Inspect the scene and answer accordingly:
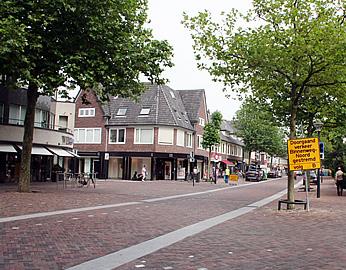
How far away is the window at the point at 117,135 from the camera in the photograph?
162 ft

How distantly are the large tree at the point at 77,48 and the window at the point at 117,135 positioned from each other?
92.7 feet

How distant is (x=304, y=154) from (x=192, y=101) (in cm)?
4087

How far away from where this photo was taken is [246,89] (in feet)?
58.3

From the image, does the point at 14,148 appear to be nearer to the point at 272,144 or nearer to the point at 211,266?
the point at 211,266

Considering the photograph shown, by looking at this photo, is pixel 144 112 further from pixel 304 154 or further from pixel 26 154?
pixel 304 154

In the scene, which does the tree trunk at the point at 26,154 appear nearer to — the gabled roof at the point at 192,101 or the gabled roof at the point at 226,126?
the gabled roof at the point at 192,101

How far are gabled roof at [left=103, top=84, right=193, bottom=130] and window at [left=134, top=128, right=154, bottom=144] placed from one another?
0.86 metres

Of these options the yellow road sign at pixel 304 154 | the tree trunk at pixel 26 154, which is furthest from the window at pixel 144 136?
the yellow road sign at pixel 304 154

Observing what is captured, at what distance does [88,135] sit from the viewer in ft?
170

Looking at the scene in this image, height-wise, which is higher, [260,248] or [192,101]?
[192,101]

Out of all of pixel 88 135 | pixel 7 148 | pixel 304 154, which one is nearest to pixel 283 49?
pixel 304 154

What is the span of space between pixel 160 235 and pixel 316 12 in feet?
33.2

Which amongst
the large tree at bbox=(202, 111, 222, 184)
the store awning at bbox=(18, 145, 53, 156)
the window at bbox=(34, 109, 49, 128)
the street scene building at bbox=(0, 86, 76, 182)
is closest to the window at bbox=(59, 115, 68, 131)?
the street scene building at bbox=(0, 86, 76, 182)

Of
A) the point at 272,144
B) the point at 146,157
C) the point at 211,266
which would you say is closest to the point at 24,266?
the point at 211,266
